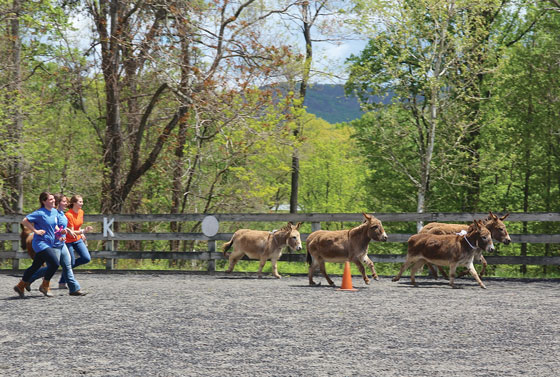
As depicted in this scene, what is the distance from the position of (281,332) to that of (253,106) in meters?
14.4

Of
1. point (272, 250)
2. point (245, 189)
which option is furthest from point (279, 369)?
point (245, 189)

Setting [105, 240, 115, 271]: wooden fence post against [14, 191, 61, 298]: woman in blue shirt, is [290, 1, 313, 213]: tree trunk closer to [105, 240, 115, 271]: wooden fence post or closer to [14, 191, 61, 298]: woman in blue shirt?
[105, 240, 115, 271]: wooden fence post

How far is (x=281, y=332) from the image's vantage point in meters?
7.91

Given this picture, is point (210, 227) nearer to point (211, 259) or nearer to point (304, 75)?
point (211, 259)

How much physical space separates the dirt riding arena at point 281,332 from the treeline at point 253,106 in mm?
9992

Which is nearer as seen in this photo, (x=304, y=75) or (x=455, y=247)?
(x=455, y=247)

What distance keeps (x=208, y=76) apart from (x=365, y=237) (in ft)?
32.9

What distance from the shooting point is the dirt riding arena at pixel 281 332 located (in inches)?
240

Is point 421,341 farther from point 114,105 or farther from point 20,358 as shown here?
point 114,105

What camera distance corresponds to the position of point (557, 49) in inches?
1042

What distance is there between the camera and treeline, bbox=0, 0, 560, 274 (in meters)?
22.2

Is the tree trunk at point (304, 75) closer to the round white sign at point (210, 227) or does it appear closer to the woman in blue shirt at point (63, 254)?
the round white sign at point (210, 227)

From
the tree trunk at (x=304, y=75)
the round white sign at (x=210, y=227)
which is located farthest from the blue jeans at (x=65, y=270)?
the tree trunk at (x=304, y=75)

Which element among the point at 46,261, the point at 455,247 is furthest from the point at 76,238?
the point at 455,247
